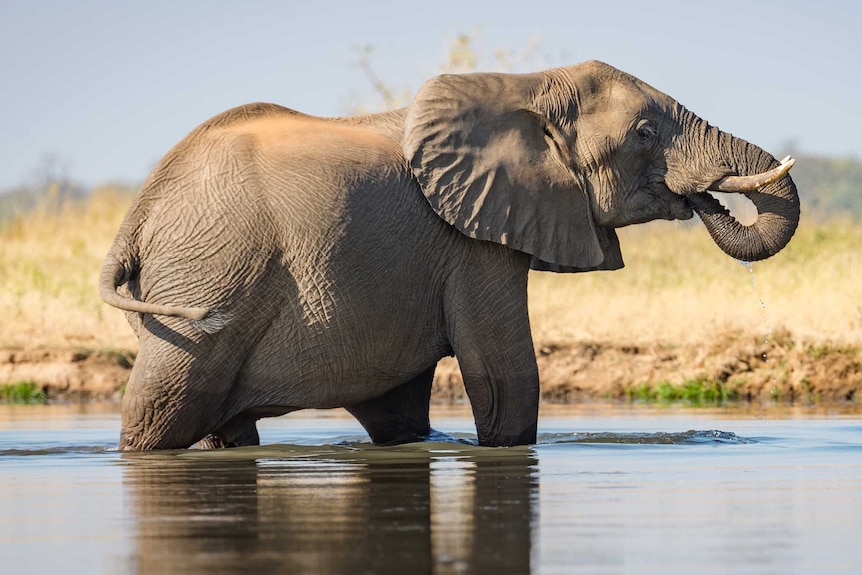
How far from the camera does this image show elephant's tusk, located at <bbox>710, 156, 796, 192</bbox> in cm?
876

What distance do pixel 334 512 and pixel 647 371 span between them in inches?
326

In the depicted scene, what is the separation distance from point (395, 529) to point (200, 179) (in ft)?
11.5

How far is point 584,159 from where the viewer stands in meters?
8.98

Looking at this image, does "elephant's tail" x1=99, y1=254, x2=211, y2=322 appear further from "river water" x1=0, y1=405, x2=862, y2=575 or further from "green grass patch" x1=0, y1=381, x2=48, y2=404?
"green grass patch" x1=0, y1=381, x2=48, y2=404

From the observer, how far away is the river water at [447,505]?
4.69 metres

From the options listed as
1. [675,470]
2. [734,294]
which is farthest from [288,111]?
[734,294]

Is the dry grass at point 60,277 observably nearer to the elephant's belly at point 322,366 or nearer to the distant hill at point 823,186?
the elephant's belly at point 322,366

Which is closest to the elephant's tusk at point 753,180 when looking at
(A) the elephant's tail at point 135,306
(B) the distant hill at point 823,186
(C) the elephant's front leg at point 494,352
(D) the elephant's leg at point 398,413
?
(C) the elephant's front leg at point 494,352

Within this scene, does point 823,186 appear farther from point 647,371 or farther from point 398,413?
point 398,413

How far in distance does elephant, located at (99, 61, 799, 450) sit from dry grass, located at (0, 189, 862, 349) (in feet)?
8.70

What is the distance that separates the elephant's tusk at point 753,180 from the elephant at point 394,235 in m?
0.01

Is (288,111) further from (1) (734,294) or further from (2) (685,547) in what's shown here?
(1) (734,294)

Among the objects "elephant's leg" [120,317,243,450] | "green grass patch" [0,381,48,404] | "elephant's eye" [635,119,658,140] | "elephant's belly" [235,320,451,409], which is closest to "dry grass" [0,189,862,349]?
A: "green grass patch" [0,381,48,404]

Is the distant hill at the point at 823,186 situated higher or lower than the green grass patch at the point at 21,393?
higher
